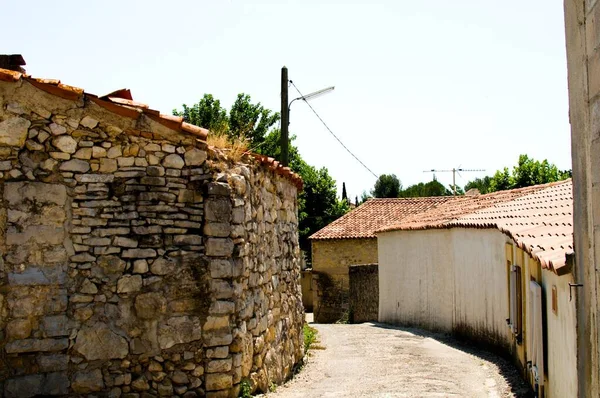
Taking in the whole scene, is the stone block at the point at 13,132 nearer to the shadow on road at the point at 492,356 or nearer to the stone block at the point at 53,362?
the stone block at the point at 53,362

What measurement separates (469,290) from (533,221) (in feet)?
16.4

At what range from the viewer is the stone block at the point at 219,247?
8.10 metres

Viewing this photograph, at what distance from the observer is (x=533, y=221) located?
35.6ft

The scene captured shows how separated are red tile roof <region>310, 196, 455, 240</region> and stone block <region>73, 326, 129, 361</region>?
22.0m

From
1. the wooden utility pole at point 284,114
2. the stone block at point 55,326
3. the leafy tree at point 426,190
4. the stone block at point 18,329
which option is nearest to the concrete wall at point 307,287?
the wooden utility pole at point 284,114

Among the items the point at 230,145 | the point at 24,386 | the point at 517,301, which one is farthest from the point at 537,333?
the point at 24,386

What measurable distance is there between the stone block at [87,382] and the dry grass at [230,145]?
108 inches

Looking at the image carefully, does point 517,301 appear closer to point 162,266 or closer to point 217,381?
point 217,381

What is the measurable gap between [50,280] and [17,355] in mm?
801

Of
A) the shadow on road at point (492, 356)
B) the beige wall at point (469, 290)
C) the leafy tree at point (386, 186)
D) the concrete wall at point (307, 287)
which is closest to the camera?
the beige wall at point (469, 290)

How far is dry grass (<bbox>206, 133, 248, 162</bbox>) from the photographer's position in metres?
8.70

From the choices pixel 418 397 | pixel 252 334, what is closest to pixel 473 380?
pixel 418 397

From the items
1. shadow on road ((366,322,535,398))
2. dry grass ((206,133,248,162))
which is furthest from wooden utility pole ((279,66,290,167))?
dry grass ((206,133,248,162))

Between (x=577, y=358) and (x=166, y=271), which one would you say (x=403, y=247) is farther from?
(x=577, y=358)
